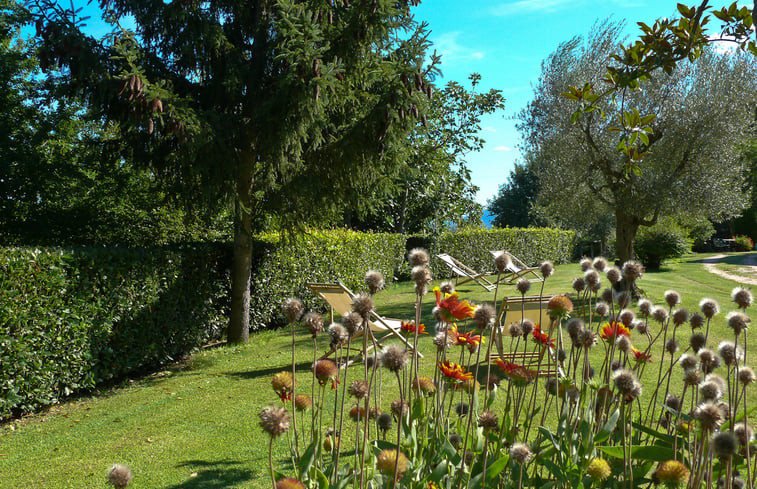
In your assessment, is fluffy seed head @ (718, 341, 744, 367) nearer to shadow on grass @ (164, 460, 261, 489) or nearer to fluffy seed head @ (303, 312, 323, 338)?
fluffy seed head @ (303, 312, 323, 338)

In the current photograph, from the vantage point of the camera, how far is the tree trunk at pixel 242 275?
736cm

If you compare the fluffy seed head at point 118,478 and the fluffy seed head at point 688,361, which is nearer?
the fluffy seed head at point 118,478

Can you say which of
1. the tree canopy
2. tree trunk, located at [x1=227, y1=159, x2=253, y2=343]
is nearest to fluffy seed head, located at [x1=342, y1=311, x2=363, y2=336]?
tree trunk, located at [x1=227, y1=159, x2=253, y2=343]

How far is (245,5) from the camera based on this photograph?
7199mm

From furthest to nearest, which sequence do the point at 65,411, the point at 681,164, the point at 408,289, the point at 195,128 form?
the point at 408,289 < the point at 681,164 < the point at 195,128 < the point at 65,411

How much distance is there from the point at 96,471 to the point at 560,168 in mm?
10303

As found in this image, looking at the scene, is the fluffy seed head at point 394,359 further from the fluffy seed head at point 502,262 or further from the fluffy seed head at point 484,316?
the fluffy seed head at point 502,262

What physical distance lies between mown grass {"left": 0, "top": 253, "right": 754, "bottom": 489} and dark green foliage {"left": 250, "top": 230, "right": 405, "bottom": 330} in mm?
1616

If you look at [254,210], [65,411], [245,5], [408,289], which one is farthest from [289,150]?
[408,289]

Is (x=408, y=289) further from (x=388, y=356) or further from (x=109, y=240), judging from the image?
(x=388, y=356)

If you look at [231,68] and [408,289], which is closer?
[231,68]

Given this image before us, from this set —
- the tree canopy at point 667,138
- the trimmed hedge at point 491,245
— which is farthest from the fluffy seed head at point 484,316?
the trimmed hedge at point 491,245

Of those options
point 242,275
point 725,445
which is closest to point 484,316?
point 725,445

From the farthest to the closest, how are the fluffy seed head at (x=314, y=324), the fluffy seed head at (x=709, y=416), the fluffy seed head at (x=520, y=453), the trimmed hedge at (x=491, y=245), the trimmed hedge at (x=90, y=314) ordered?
1. the trimmed hedge at (x=491, y=245)
2. the trimmed hedge at (x=90, y=314)
3. the fluffy seed head at (x=314, y=324)
4. the fluffy seed head at (x=520, y=453)
5. the fluffy seed head at (x=709, y=416)
